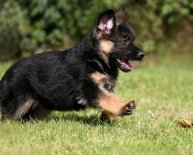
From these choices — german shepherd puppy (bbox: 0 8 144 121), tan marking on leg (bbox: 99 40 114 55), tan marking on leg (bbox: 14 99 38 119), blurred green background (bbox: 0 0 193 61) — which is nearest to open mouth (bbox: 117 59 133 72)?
german shepherd puppy (bbox: 0 8 144 121)

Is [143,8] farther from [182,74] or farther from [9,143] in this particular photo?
[9,143]

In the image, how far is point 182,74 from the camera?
1376 cm

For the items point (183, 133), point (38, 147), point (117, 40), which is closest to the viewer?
point (38, 147)

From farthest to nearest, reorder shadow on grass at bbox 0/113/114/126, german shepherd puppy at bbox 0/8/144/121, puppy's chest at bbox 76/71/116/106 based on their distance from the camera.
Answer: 1. shadow on grass at bbox 0/113/114/126
2. german shepherd puppy at bbox 0/8/144/121
3. puppy's chest at bbox 76/71/116/106

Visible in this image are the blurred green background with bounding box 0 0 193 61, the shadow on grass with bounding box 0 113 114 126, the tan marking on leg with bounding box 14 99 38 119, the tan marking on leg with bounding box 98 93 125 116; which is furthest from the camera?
the blurred green background with bounding box 0 0 193 61

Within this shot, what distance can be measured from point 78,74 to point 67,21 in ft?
32.3

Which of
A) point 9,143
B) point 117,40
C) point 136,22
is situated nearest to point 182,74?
point 136,22

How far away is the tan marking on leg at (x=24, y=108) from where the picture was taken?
7805 millimetres

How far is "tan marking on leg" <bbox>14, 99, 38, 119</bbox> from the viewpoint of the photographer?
7805 millimetres

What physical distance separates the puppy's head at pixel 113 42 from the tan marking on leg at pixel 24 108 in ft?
3.84

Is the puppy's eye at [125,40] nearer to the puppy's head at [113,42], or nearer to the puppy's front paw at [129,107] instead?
the puppy's head at [113,42]

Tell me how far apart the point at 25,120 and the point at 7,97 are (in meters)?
0.39

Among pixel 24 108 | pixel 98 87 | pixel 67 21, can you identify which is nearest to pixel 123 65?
pixel 98 87

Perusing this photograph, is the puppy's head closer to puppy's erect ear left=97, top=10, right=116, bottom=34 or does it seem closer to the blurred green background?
puppy's erect ear left=97, top=10, right=116, bottom=34
